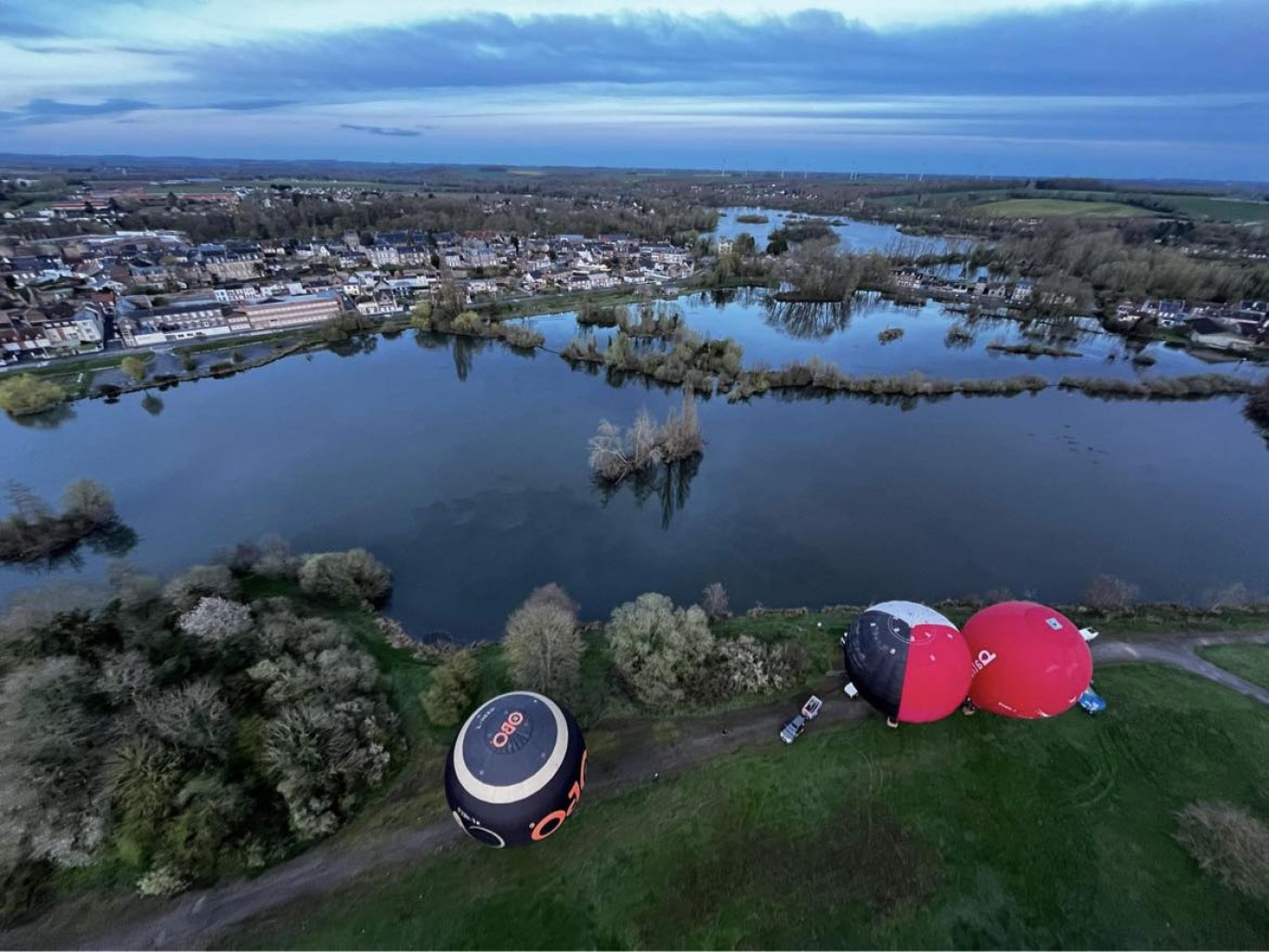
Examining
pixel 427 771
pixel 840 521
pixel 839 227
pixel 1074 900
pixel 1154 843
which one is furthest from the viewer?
pixel 839 227

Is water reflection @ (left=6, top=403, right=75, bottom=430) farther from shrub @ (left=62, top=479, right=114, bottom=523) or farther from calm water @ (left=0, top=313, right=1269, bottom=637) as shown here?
shrub @ (left=62, top=479, right=114, bottom=523)

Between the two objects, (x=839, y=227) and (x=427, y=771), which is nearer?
(x=427, y=771)

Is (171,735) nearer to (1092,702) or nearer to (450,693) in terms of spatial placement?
(450,693)

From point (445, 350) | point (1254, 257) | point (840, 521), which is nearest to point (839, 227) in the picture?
point (1254, 257)

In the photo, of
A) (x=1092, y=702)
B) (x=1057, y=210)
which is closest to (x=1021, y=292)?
(x=1092, y=702)

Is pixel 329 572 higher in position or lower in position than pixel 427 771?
higher

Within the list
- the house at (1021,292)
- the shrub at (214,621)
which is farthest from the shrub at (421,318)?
the house at (1021,292)

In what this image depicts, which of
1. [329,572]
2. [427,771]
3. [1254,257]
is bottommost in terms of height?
[427,771]

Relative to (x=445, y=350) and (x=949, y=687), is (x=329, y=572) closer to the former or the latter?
(x=949, y=687)
